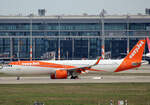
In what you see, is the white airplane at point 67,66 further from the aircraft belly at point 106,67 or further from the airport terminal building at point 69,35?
the airport terminal building at point 69,35

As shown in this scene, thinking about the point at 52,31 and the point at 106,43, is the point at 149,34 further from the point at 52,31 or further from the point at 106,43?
the point at 52,31

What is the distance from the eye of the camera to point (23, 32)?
13312cm

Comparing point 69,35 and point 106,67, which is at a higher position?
point 69,35

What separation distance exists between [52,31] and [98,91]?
290ft

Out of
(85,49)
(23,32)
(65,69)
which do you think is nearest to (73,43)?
(85,49)

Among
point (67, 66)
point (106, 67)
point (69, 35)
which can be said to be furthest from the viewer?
point (69, 35)

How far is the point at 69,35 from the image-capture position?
13188 cm

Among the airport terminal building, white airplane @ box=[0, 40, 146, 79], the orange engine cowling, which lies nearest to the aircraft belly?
white airplane @ box=[0, 40, 146, 79]

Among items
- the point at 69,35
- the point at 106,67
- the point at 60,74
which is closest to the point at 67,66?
the point at 60,74

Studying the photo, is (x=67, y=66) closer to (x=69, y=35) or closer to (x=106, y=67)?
(x=106, y=67)

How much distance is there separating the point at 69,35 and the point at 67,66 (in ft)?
224

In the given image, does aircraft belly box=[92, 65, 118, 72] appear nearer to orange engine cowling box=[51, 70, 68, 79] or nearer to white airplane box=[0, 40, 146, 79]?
white airplane box=[0, 40, 146, 79]

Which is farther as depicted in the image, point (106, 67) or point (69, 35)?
point (69, 35)

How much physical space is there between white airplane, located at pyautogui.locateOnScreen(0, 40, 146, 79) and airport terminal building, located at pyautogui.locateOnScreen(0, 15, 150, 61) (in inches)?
2544
